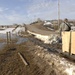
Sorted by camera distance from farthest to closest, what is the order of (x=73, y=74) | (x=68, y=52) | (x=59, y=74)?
(x=68, y=52) < (x=59, y=74) < (x=73, y=74)

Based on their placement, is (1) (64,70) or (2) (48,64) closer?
(1) (64,70)

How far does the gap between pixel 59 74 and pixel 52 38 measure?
543 inches

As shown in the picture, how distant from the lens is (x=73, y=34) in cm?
1101

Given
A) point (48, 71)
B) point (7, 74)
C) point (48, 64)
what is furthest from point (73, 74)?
point (7, 74)

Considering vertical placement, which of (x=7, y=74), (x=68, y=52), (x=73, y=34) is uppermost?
(x=73, y=34)

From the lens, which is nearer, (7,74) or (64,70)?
(64,70)

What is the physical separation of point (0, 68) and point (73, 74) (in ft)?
15.3

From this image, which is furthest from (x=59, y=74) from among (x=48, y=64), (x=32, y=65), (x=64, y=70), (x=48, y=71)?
(x=32, y=65)

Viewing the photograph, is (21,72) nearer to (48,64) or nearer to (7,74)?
(7,74)

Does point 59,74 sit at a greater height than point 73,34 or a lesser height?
lesser

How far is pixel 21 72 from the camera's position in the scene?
10.4m

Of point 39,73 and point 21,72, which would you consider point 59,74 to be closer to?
point 39,73

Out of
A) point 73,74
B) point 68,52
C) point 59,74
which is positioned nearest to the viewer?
point 73,74

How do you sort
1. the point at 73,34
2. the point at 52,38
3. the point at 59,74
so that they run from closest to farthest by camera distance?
the point at 59,74, the point at 73,34, the point at 52,38
